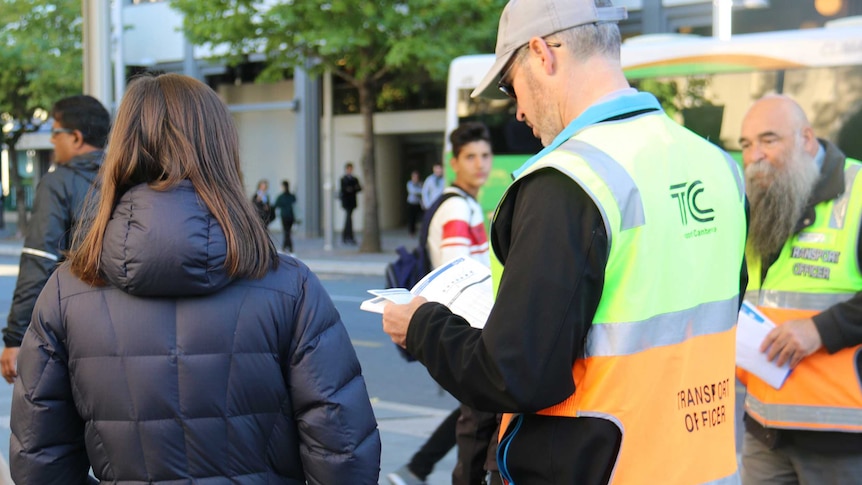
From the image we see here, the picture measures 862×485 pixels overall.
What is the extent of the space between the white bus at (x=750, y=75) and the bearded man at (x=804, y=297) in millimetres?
8891

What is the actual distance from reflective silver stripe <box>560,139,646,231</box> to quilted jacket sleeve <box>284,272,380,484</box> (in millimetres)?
733

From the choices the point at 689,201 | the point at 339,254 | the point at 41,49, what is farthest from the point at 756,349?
the point at 41,49

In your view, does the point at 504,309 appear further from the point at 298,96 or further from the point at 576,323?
the point at 298,96

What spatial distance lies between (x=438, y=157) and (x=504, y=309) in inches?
1037

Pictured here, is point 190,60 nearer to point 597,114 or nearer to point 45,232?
point 45,232

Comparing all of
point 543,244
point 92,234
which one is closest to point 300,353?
point 92,234

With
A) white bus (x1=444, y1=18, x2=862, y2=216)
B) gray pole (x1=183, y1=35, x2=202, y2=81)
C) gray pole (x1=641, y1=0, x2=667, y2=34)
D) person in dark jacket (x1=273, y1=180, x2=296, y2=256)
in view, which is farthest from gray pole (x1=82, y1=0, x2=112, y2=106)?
gray pole (x1=183, y1=35, x2=202, y2=81)

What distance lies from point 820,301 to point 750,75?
9.79 metres

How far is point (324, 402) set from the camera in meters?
2.19

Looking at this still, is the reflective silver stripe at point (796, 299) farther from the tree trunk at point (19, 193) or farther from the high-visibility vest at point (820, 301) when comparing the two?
the tree trunk at point (19, 193)

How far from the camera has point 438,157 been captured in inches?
1102

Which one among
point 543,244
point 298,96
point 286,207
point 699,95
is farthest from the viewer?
point 298,96

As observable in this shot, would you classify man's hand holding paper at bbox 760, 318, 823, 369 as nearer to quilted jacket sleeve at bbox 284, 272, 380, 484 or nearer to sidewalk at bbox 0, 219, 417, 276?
quilted jacket sleeve at bbox 284, 272, 380, 484

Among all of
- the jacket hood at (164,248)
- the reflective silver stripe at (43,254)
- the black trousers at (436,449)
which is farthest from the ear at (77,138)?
the jacket hood at (164,248)
